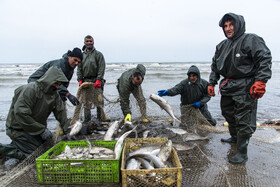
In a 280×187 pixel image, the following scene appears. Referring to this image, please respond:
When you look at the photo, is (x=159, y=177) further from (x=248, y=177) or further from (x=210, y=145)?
(x=210, y=145)

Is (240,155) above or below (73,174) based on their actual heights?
below

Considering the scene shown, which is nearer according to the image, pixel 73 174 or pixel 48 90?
pixel 73 174

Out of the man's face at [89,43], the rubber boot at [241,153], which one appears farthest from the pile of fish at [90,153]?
the man's face at [89,43]

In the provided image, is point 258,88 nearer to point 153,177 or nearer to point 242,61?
point 242,61

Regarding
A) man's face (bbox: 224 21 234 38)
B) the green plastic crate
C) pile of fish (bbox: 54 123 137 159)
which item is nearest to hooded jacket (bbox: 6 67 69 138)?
pile of fish (bbox: 54 123 137 159)

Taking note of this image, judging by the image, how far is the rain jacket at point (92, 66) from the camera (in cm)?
663

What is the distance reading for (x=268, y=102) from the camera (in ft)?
36.8

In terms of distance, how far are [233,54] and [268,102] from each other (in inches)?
368

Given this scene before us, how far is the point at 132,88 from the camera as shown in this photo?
6.22 metres

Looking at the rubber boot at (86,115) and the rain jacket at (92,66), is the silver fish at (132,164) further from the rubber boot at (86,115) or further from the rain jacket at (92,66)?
the rubber boot at (86,115)

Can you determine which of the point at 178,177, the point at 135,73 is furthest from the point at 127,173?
the point at 135,73

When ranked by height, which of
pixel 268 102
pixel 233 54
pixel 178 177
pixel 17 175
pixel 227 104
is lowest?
pixel 268 102

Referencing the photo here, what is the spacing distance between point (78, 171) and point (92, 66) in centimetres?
431

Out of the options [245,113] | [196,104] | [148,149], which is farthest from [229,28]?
[148,149]
